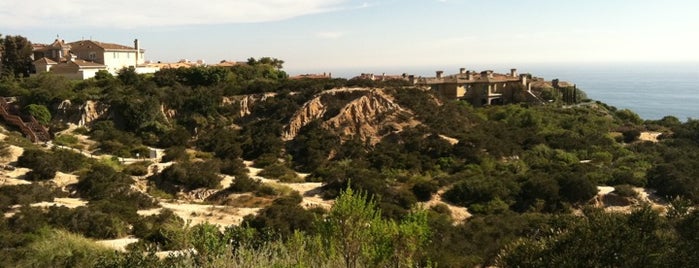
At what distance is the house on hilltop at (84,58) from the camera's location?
45719mm

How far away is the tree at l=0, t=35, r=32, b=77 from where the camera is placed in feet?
151

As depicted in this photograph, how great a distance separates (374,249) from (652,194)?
80.9ft

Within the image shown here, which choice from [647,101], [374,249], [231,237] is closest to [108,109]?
[231,237]

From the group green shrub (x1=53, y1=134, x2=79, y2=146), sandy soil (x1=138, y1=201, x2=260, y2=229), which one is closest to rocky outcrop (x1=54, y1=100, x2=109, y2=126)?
green shrub (x1=53, y1=134, x2=79, y2=146)

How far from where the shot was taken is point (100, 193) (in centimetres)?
2467

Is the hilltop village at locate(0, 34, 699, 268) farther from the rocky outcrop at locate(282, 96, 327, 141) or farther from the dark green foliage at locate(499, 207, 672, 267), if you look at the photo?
the rocky outcrop at locate(282, 96, 327, 141)

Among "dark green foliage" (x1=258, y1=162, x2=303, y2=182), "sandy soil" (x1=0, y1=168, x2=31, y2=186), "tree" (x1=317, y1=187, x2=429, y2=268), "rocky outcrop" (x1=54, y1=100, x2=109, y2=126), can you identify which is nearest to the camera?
"tree" (x1=317, y1=187, x2=429, y2=268)

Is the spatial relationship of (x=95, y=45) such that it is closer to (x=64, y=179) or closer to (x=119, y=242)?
(x=64, y=179)

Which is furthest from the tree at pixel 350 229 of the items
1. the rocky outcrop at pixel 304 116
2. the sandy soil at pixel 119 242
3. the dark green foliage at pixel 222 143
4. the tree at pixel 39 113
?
the tree at pixel 39 113

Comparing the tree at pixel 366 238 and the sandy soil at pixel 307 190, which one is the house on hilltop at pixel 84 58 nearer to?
the sandy soil at pixel 307 190

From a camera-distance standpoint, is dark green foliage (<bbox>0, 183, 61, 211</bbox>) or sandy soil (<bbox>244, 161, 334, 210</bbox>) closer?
Answer: dark green foliage (<bbox>0, 183, 61, 211</bbox>)

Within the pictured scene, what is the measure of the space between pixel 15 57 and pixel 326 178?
109 ft

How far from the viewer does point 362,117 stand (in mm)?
40156

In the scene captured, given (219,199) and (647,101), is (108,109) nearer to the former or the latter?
(219,199)
